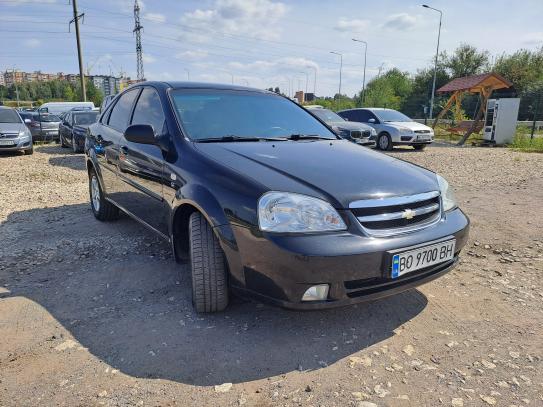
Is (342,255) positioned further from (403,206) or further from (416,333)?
(416,333)

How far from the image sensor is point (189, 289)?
10.5ft

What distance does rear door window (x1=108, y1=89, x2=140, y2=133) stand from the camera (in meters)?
4.05

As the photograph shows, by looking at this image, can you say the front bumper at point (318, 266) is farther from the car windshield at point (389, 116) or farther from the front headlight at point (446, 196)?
the car windshield at point (389, 116)

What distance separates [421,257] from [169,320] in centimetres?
166

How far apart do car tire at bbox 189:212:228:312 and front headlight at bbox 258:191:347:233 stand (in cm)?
46

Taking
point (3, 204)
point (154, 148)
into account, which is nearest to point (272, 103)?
point (154, 148)

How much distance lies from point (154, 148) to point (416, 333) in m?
2.31

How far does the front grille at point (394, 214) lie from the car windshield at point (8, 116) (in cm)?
1276

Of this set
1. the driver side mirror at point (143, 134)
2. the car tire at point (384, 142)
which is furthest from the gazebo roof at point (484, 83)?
the driver side mirror at point (143, 134)

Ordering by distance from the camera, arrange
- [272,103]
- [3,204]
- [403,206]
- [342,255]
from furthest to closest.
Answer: [3,204] < [272,103] < [403,206] < [342,255]

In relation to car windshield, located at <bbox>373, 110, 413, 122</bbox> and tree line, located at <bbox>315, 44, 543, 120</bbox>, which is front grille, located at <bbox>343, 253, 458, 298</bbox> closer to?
car windshield, located at <bbox>373, 110, 413, 122</bbox>

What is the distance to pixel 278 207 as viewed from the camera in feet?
7.40

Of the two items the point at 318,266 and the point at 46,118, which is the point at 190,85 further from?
the point at 46,118

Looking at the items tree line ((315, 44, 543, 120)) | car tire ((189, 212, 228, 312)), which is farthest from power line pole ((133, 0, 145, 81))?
car tire ((189, 212, 228, 312))
